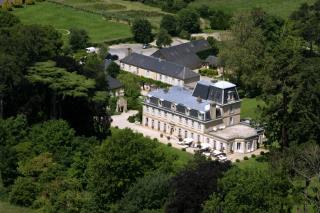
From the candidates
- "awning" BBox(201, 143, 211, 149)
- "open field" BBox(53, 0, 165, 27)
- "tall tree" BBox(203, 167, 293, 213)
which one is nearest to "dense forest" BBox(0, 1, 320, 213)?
"tall tree" BBox(203, 167, 293, 213)

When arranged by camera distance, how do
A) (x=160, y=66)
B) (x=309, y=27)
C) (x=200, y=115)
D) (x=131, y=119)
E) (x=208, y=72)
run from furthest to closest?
(x=309, y=27)
(x=208, y=72)
(x=160, y=66)
(x=131, y=119)
(x=200, y=115)

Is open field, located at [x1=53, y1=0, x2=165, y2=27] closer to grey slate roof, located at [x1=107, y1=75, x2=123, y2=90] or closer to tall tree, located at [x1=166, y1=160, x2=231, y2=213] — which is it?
grey slate roof, located at [x1=107, y1=75, x2=123, y2=90]

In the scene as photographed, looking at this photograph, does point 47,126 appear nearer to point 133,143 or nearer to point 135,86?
point 133,143

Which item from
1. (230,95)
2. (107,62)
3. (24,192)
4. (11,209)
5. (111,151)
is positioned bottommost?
(11,209)

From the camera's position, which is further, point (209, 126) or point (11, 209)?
point (209, 126)

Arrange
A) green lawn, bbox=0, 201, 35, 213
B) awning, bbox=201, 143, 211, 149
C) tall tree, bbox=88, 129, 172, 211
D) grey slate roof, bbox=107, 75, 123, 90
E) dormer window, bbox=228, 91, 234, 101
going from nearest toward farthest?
tall tree, bbox=88, 129, 172, 211 < green lawn, bbox=0, 201, 35, 213 < awning, bbox=201, 143, 211, 149 < dormer window, bbox=228, 91, 234, 101 < grey slate roof, bbox=107, 75, 123, 90

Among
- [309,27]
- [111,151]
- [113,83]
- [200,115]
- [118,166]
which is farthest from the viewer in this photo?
[309,27]

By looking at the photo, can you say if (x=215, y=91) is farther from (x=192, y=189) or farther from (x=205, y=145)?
(x=192, y=189)

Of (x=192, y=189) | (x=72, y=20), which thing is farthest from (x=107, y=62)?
(x=192, y=189)
